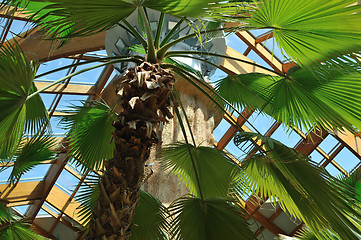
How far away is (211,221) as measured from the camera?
2.81 meters

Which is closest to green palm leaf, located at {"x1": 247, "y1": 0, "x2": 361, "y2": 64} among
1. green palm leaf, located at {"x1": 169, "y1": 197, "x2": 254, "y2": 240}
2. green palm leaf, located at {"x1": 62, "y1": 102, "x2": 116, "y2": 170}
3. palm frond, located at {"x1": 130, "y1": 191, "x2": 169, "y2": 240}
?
green palm leaf, located at {"x1": 169, "y1": 197, "x2": 254, "y2": 240}

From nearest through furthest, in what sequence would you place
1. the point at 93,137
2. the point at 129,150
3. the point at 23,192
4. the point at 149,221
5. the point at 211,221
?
the point at 129,150
the point at 211,221
the point at 149,221
the point at 93,137
the point at 23,192

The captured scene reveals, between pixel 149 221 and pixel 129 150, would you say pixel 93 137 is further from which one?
pixel 129 150

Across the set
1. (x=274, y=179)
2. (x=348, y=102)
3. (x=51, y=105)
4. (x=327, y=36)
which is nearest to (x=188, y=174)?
(x=274, y=179)

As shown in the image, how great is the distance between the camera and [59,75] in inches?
423

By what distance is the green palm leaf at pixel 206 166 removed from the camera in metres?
3.27

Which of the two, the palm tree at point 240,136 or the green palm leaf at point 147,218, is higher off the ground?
the palm tree at point 240,136

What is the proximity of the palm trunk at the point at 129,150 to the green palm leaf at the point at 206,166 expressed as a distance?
27.1 inches

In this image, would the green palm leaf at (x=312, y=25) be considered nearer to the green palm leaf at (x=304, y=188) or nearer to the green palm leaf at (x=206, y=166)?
the green palm leaf at (x=304, y=188)

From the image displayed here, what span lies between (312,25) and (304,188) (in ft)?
3.04

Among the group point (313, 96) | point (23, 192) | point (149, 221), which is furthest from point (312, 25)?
point (23, 192)

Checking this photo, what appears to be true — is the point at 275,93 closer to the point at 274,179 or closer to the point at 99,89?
the point at 274,179

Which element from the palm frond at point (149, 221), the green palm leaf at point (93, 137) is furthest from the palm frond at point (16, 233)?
the palm frond at point (149, 221)

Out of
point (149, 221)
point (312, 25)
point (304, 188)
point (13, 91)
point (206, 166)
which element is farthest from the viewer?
point (206, 166)
